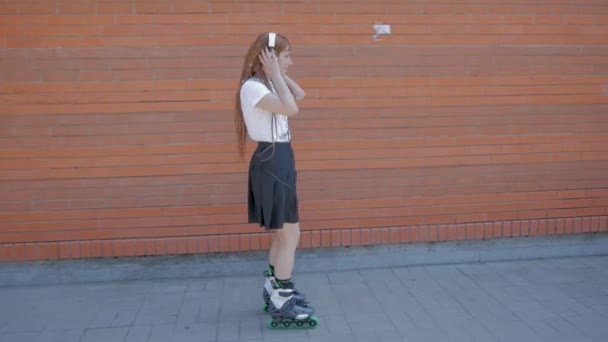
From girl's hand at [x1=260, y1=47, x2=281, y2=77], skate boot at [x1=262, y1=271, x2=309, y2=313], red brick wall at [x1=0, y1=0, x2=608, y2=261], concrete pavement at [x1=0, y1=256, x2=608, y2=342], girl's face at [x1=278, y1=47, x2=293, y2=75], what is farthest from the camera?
red brick wall at [x1=0, y1=0, x2=608, y2=261]

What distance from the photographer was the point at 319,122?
4723 millimetres

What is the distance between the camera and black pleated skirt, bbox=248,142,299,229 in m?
3.63

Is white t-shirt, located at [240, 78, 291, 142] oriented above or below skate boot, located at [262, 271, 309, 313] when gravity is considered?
above

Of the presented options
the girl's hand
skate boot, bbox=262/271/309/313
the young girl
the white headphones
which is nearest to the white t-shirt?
the young girl

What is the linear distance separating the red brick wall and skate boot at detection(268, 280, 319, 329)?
1036mm

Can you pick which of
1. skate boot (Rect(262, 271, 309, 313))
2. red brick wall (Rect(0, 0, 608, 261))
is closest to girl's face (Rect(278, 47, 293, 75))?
red brick wall (Rect(0, 0, 608, 261))

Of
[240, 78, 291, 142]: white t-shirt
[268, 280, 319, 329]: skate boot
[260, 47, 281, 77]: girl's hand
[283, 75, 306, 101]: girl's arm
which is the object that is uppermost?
[260, 47, 281, 77]: girl's hand

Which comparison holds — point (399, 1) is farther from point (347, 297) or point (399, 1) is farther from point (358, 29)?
point (347, 297)

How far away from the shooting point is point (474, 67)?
16.0 feet

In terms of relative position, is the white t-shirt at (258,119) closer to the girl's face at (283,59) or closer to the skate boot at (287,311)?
the girl's face at (283,59)

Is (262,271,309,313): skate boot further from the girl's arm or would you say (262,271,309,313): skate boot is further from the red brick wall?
the girl's arm

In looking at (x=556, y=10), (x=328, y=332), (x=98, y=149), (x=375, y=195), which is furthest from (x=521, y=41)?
(x=98, y=149)

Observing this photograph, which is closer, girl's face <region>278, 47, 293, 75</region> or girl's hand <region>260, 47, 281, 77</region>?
girl's hand <region>260, 47, 281, 77</region>

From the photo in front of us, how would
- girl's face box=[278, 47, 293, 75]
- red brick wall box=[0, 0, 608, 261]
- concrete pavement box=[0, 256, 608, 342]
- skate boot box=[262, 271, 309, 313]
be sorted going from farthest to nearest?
red brick wall box=[0, 0, 608, 261]
skate boot box=[262, 271, 309, 313]
concrete pavement box=[0, 256, 608, 342]
girl's face box=[278, 47, 293, 75]
